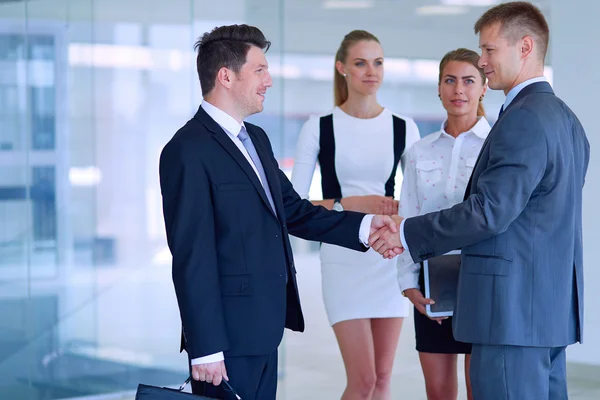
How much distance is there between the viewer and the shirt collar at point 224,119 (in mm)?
2607

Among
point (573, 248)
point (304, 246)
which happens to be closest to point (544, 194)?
point (573, 248)

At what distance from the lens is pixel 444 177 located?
3217 millimetres

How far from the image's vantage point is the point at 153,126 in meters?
5.14

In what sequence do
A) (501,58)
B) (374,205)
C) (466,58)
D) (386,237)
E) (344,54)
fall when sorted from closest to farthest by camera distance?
1. (501,58)
2. (386,237)
3. (466,58)
4. (374,205)
5. (344,54)

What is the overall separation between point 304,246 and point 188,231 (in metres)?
9.84

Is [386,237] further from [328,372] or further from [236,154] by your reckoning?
[328,372]

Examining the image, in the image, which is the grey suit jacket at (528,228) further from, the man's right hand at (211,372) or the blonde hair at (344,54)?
the blonde hair at (344,54)

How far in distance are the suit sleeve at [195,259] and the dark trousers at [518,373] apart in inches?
29.2

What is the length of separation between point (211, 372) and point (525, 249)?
0.93 m

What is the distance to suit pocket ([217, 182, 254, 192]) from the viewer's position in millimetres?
2473

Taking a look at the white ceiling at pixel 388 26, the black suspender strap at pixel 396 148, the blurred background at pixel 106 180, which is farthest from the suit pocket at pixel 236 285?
the white ceiling at pixel 388 26

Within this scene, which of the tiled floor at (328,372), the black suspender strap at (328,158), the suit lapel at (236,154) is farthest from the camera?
the tiled floor at (328,372)

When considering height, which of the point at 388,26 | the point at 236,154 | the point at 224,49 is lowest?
the point at 236,154

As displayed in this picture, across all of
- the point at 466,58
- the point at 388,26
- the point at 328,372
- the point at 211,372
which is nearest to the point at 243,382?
the point at 211,372
